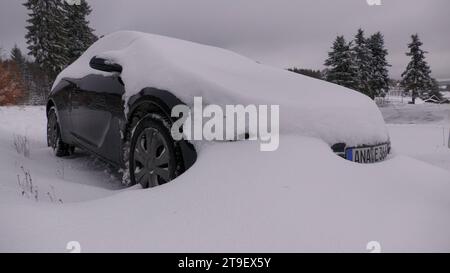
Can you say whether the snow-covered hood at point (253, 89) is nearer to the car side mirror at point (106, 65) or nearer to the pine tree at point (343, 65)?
the car side mirror at point (106, 65)

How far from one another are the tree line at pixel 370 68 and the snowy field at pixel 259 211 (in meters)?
29.1

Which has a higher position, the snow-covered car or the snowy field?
the snow-covered car

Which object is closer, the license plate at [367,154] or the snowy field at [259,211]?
the snowy field at [259,211]

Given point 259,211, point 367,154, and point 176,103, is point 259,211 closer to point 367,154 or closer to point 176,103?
point 176,103

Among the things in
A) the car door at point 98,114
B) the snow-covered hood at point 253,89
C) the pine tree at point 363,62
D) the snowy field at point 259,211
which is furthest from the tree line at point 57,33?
the pine tree at point 363,62

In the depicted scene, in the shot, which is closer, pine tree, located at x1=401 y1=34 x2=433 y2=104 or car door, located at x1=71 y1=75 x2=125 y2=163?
car door, located at x1=71 y1=75 x2=125 y2=163

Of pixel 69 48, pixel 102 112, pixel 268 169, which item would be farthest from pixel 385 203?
pixel 69 48

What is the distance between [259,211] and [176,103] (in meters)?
1.12

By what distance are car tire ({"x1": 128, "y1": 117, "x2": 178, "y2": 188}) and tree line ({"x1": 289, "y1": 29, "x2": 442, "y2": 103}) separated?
94.6 feet

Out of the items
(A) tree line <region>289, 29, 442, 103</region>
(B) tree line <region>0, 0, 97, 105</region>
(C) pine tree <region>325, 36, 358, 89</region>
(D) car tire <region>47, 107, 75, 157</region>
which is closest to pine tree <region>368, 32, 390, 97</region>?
(A) tree line <region>289, 29, 442, 103</region>

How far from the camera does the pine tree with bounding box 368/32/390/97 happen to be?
34844mm

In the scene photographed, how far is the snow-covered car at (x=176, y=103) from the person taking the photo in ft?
7.63

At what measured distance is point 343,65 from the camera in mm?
29297

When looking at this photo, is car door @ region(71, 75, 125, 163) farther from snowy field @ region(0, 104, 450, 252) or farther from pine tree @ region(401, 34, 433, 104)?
pine tree @ region(401, 34, 433, 104)
